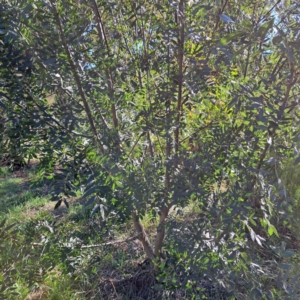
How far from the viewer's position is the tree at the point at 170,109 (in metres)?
1.47

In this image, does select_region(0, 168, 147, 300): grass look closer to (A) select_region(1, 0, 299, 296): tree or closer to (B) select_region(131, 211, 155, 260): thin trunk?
(B) select_region(131, 211, 155, 260): thin trunk

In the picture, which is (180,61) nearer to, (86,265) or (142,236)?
(142,236)

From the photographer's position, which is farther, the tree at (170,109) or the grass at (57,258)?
the grass at (57,258)

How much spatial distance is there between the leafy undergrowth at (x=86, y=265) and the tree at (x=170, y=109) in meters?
0.28

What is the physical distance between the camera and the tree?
1473mm

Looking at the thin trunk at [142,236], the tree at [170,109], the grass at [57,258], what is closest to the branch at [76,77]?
the tree at [170,109]

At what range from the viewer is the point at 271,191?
147cm

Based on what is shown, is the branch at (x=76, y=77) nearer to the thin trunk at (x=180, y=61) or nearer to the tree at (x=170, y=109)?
the tree at (x=170, y=109)

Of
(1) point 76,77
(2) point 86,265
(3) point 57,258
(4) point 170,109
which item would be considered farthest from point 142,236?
(1) point 76,77

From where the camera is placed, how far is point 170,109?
1.84m

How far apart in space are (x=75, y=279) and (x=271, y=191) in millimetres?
1645

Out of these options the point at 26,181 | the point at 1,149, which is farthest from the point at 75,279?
the point at 26,181

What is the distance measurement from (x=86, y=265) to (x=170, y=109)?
1189mm

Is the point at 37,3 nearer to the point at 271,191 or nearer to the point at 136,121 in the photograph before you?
the point at 136,121
